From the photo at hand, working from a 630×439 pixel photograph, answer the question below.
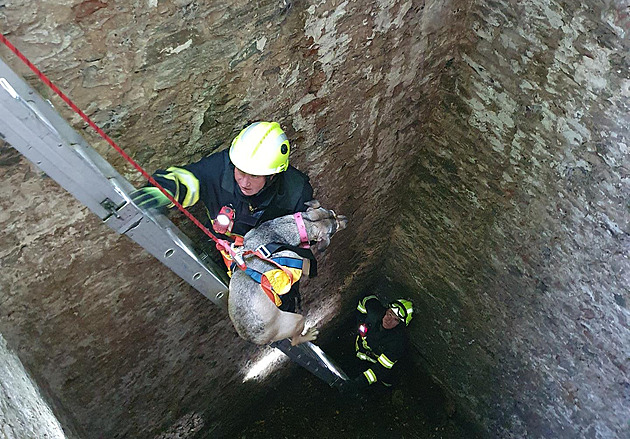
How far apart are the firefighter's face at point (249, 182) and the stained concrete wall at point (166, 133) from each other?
266 mm

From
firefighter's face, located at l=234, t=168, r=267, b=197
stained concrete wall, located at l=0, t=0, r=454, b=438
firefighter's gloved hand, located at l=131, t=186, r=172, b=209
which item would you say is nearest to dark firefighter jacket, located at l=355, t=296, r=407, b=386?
stained concrete wall, located at l=0, t=0, r=454, b=438

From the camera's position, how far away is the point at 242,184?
3.01 meters

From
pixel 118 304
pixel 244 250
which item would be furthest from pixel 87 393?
pixel 244 250

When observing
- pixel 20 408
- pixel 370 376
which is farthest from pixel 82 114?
pixel 370 376

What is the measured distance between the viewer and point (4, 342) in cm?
255

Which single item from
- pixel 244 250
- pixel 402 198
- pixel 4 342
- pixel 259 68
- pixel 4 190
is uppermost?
pixel 4 190

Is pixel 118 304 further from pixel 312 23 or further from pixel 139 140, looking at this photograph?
pixel 312 23

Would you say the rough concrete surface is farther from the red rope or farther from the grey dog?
the grey dog

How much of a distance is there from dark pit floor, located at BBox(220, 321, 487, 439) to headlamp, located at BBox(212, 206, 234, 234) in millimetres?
3329

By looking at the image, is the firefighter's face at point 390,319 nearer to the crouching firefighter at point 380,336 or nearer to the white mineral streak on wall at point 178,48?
the crouching firefighter at point 380,336

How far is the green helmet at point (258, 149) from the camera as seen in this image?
2.91 metres

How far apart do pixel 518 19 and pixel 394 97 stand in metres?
0.97

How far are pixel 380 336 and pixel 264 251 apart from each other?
10.2 feet

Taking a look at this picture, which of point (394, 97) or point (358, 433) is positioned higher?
point (394, 97)
